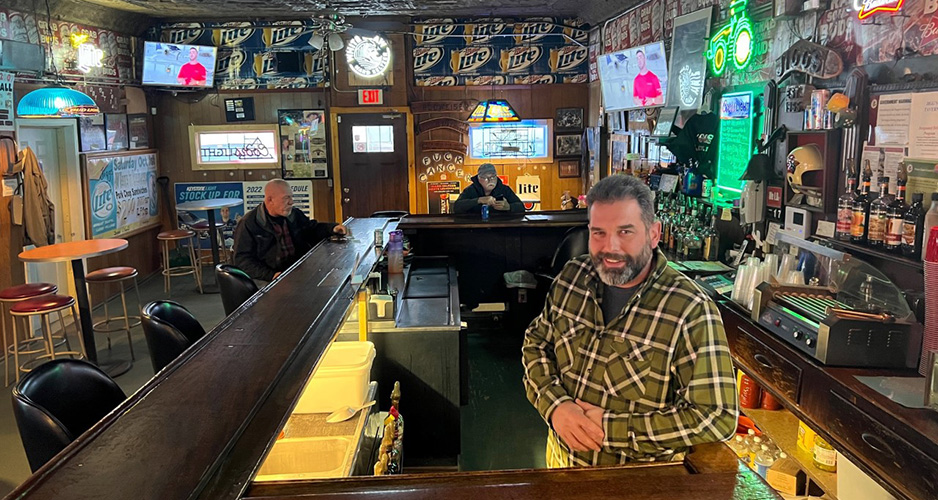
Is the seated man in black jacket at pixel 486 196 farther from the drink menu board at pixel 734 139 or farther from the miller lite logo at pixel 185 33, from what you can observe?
the miller lite logo at pixel 185 33

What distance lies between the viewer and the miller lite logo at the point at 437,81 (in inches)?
343

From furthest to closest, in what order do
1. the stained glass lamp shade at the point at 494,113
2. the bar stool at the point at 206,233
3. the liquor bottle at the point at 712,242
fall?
the bar stool at the point at 206,233 → the stained glass lamp shade at the point at 494,113 → the liquor bottle at the point at 712,242

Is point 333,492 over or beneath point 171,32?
beneath

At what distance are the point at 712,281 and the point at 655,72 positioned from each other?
8.14ft

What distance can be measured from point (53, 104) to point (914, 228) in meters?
6.17

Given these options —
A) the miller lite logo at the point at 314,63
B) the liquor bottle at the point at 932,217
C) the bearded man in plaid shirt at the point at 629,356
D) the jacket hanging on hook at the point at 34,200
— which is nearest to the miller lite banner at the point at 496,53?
the miller lite logo at the point at 314,63

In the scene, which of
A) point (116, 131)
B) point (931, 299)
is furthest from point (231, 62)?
point (931, 299)

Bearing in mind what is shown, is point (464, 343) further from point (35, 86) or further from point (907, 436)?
point (35, 86)

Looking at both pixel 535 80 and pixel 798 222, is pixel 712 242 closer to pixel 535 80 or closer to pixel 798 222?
pixel 798 222

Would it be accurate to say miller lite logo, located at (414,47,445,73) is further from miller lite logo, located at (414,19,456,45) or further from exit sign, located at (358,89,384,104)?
exit sign, located at (358,89,384,104)

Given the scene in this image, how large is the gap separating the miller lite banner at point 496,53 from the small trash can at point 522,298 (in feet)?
11.9

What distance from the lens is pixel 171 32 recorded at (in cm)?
870

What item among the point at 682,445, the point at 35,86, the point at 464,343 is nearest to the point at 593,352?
the point at 682,445

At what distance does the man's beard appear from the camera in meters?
1.88
